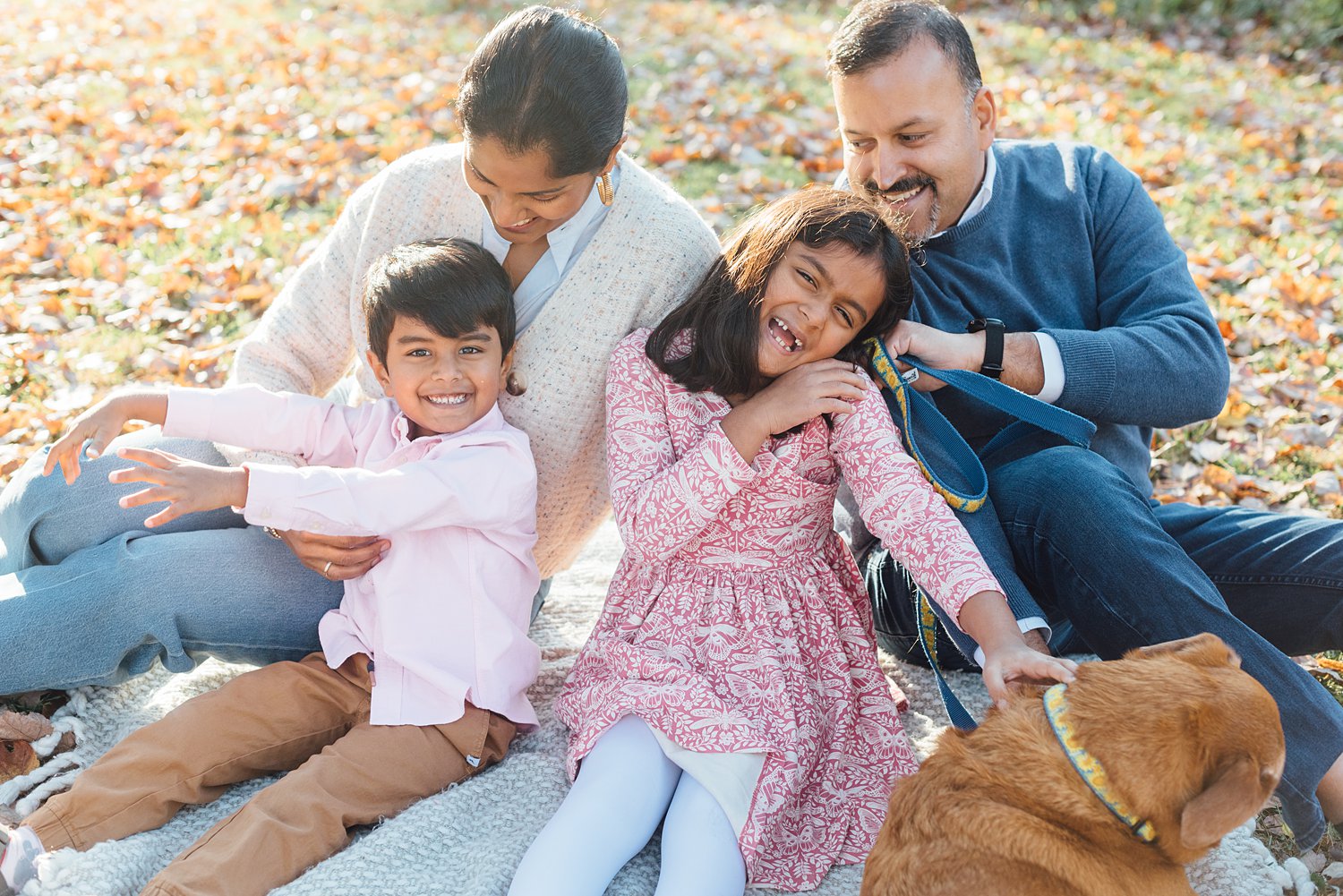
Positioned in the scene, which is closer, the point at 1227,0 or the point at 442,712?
the point at 442,712

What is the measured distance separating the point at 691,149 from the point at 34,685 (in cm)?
479

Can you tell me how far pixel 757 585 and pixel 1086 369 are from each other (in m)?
1.01

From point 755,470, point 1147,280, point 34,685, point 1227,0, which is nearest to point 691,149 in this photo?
point 1147,280

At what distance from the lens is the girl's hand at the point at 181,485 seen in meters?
2.47

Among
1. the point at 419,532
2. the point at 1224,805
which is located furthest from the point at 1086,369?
the point at 419,532

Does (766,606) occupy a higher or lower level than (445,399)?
lower

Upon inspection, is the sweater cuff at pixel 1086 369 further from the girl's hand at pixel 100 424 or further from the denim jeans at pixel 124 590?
the girl's hand at pixel 100 424

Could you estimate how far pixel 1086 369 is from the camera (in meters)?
2.91

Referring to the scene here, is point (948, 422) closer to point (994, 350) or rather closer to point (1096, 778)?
point (994, 350)

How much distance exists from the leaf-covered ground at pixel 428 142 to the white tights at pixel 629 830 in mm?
1597

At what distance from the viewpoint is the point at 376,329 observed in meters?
2.89

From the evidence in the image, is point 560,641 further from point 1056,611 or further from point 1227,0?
point 1227,0

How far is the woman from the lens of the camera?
8.75 ft

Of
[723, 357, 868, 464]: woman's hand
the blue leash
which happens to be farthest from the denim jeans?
the blue leash
